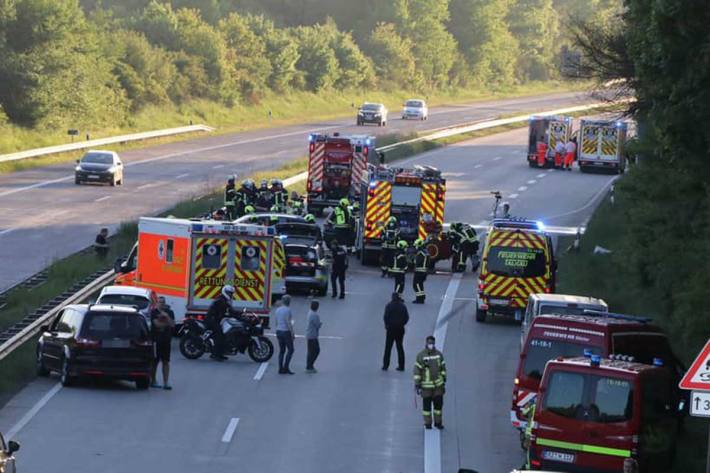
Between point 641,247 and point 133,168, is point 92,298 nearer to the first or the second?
point 641,247

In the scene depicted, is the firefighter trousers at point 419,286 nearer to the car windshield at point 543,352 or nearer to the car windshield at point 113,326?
the car windshield at point 113,326

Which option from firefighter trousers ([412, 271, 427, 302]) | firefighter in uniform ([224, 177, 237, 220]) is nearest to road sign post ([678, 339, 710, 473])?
firefighter trousers ([412, 271, 427, 302])

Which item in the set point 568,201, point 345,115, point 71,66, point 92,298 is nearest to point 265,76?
point 345,115

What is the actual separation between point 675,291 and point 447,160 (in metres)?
48.2

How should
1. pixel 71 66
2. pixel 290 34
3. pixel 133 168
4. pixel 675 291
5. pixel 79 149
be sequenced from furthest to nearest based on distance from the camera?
pixel 290 34 < pixel 71 66 < pixel 79 149 < pixel 133 168 < pixel 675 291

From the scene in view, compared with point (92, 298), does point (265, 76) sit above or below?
above

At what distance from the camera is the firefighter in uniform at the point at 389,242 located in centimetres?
3844

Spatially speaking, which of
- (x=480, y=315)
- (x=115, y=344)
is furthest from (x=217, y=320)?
(x=480, y=315)

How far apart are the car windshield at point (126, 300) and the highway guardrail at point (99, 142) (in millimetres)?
35120

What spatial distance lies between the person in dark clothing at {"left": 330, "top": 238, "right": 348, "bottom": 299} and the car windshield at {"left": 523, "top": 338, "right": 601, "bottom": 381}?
1373 centimetres

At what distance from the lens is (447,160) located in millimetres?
70250

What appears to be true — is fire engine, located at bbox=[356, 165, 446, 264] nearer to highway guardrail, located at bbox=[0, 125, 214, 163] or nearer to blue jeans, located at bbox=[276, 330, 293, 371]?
blue jeans, located at bbox=[276, 330, 293, 371]

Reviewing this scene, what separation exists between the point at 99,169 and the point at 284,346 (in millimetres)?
31640

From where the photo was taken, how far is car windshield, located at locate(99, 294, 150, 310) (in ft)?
92.2
